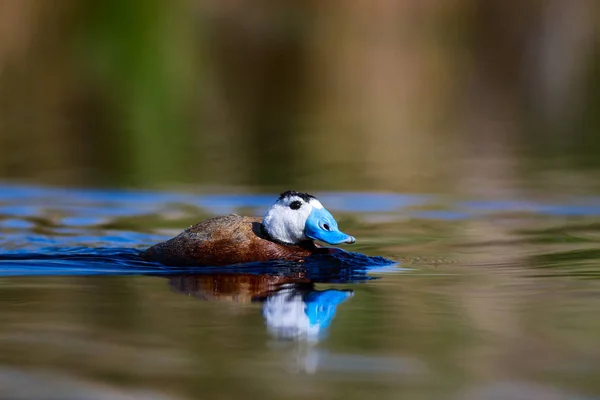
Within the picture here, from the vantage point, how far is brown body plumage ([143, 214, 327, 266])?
281 inches

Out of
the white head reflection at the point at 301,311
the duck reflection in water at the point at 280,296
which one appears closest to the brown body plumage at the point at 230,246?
the duck reflection in water at the point at 280,296

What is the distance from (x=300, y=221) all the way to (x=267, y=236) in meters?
0.26

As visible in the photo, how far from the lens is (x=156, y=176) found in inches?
495

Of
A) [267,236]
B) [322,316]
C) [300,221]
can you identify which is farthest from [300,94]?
[322,316]

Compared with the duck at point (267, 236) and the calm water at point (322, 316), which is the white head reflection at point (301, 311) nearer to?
the calm water at point (322, 316)

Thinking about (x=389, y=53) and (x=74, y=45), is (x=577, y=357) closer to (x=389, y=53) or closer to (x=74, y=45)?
(x=74, y=45)

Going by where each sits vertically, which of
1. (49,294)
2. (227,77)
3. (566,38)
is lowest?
(49,294)

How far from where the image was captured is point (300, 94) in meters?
22.2

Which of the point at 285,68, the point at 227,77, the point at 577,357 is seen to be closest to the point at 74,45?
the point at 227,77

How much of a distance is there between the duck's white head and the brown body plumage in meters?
0.08

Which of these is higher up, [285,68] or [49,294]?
[285,68]

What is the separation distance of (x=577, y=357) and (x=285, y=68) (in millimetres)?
19878

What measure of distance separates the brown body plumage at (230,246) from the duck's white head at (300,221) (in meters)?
0.08

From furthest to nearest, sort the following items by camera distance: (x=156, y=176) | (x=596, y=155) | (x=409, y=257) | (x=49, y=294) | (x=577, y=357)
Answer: (x=596, y=155)
(x=156, y=176)
(x=409, y=257)
(x=49, y=294)
(x=577, y=357)
